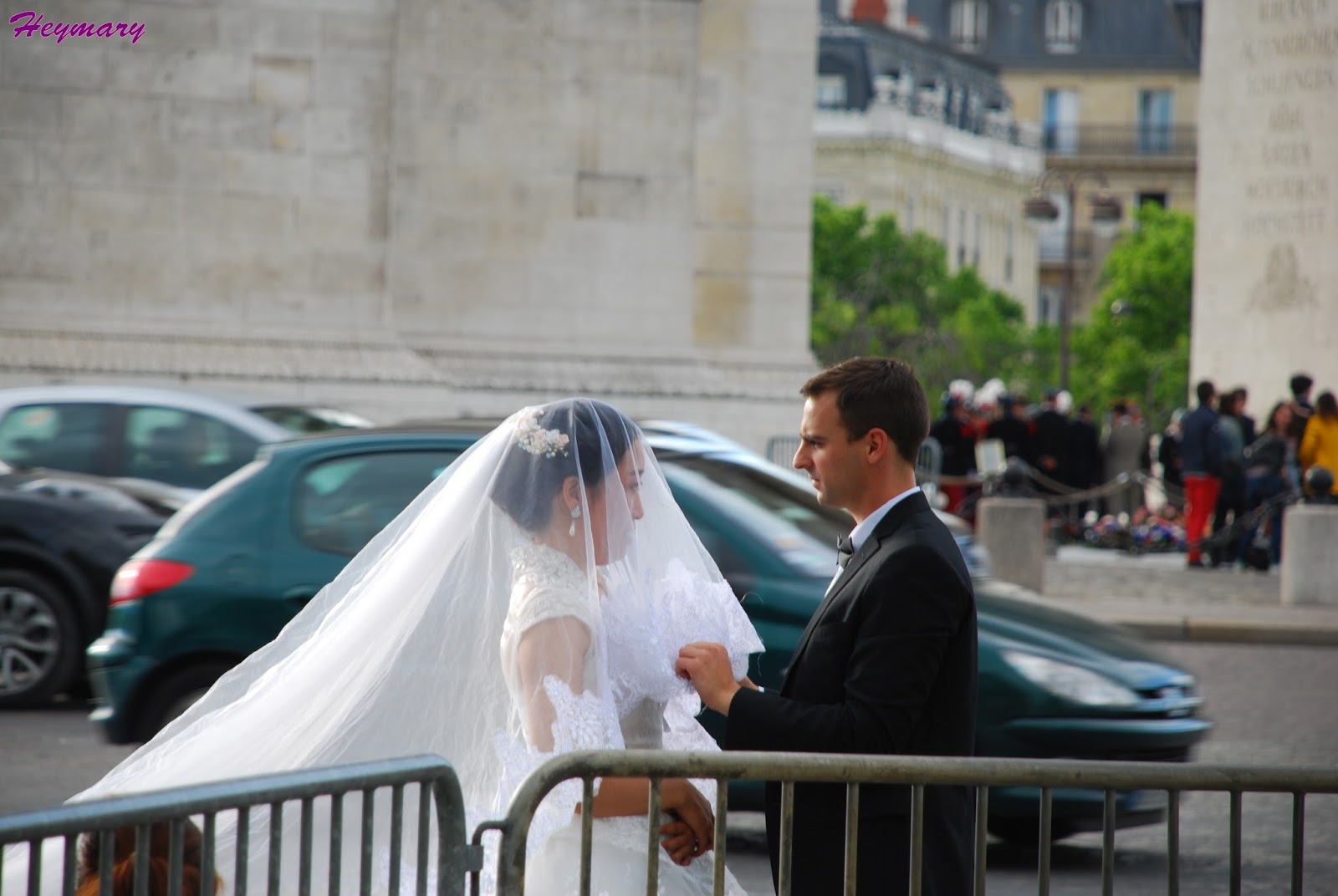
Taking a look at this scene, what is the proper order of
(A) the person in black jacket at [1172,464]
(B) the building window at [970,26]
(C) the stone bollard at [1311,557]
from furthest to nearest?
(B) the building window at [970,26] → (A) the person in black jacket at [1172,464] → (C) the stone bollard at [1311,557]

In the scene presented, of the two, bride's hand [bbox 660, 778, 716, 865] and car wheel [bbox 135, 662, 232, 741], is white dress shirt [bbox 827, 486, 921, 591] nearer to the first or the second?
bride's hand [bbox 660, 778, 716, 865]

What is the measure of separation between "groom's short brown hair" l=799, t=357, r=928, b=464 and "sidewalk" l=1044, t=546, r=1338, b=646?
10.3 meters

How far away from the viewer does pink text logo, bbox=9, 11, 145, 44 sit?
54.2 feet

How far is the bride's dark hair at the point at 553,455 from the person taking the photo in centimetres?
357

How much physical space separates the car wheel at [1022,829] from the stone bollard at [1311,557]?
877cm

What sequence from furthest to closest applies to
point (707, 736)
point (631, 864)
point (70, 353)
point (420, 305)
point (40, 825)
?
1. point (420, 305)
2. point (70, 353)
3. point (707, 736)
4. point (631, 864)
5. point (40, 825)

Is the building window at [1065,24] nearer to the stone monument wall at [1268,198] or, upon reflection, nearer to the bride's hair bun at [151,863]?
the stone monument wall at [1268,198]

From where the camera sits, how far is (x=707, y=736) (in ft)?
12.5

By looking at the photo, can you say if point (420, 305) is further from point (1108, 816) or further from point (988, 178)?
point (988, 178)

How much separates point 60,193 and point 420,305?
130 inches

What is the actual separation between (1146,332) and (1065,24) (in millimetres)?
30371

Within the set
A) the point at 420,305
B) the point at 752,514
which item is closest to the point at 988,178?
the point at 420,305

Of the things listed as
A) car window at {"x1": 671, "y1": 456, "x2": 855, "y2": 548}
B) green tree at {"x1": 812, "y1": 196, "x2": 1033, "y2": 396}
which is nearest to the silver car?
car window at {"x1": 671, "y1": 456, "x2": 855, "y2": 548}

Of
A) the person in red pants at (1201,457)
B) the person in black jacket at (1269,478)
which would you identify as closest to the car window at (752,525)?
the person in red pants at (1201,457)
